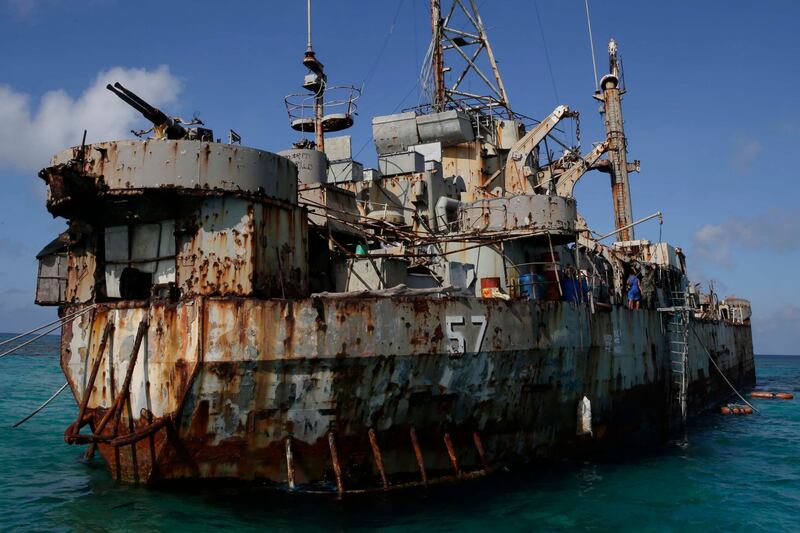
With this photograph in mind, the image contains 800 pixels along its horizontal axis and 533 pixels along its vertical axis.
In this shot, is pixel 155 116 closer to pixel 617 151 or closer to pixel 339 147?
pixel 339 147

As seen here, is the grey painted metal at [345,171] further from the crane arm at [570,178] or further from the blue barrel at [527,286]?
the crane arm at [570,178]

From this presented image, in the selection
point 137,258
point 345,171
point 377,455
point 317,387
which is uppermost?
point 345,171

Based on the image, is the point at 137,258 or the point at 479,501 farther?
the point at 137,258

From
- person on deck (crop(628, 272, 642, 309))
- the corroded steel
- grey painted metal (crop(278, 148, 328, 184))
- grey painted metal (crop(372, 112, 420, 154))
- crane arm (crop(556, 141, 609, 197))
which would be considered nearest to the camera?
the corroded steel

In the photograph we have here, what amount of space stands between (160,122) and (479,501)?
921 cm

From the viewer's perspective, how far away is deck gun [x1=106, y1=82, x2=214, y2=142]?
36.9 ft

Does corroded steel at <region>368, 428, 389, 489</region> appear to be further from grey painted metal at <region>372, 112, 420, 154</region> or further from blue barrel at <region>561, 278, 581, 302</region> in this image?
grey painted metal at <region>372, 112, 420, 154</region>

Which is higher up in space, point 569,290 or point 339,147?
point 339,147

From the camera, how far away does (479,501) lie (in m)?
10.4

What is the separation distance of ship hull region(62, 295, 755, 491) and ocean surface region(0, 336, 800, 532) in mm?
434

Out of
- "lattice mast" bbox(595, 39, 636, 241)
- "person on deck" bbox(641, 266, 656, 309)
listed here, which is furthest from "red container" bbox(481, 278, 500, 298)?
"lattice mast" bbox(595, 39, 636, 241)

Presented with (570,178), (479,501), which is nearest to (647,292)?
(570,178)

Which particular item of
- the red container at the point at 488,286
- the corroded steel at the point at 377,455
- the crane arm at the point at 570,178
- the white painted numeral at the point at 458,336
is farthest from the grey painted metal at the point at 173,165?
the crane arm at the point at 570,178

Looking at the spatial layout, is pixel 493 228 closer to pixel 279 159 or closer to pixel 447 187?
pixel 447 187
